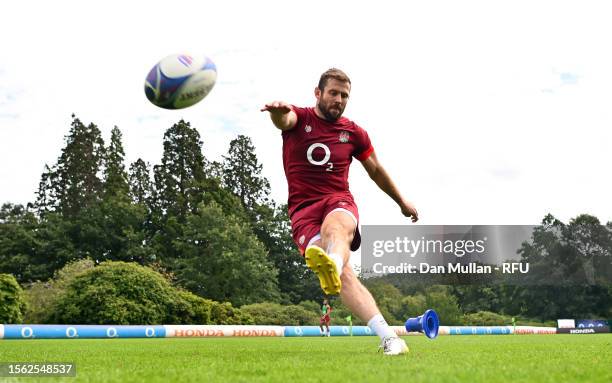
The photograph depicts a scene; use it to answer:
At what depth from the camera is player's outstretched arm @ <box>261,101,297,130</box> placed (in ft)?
18.5

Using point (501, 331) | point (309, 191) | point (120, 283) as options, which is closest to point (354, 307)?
point (309, 191)

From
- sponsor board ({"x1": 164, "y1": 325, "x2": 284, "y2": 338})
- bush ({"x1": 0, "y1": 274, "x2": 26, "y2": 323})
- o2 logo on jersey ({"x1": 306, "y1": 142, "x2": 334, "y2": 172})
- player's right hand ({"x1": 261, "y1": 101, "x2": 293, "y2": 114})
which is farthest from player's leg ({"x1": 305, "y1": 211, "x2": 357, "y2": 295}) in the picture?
bush ({"x1": 0, "y1": 274, "x2": 26, "y2": 323})

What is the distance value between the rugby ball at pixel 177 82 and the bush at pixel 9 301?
21.6 m

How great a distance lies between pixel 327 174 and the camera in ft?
20.4

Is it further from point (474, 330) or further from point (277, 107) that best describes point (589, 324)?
point (277, 107)

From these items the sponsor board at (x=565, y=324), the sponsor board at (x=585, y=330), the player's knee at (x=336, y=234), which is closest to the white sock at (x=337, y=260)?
the player's knee at (x=336, y=234)

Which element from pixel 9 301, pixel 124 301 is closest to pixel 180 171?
pixel 124 301

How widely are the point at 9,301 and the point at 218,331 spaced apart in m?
8.06

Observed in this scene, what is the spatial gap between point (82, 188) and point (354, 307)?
2341 inches

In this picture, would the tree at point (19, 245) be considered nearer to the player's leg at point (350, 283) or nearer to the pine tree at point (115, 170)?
the pine tree at point (115, 170)

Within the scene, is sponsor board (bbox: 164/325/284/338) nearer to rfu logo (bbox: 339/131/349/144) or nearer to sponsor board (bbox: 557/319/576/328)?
rfu logo (bbox: 339/131/349/144)

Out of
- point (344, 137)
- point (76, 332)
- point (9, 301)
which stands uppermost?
point (344, 137)

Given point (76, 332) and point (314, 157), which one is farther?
point (76, 332)

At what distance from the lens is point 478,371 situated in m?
3.90
